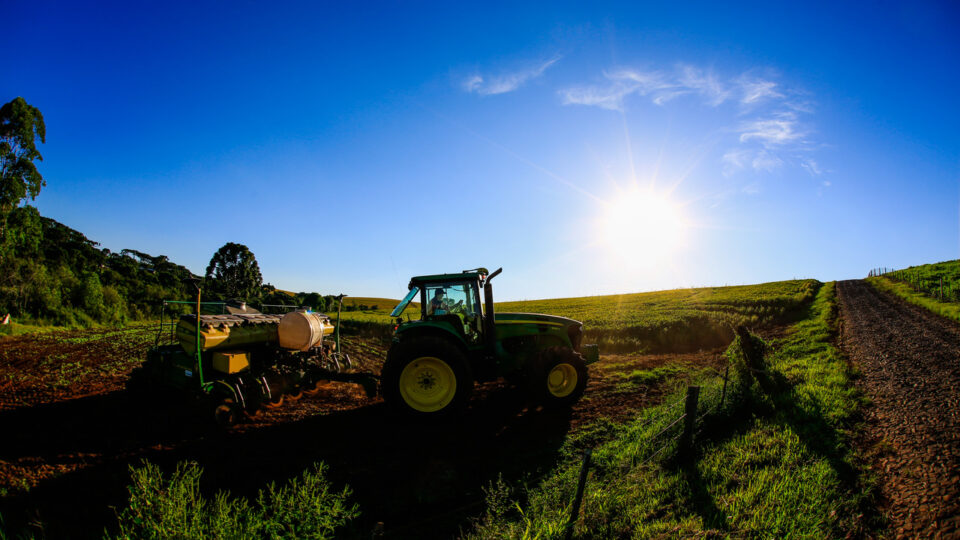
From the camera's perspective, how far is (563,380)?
7523 mm

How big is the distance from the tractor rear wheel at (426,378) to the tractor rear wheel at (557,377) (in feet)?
4.39

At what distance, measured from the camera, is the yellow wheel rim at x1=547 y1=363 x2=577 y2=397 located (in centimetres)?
741

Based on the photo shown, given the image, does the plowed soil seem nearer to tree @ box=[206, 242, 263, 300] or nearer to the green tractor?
the green tractor

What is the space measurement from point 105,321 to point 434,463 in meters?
31.7

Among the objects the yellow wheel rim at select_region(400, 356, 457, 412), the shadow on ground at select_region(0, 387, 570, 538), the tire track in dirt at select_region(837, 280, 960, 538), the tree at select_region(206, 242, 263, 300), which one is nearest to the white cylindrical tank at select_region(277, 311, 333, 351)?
the shadow on ground at select_region(0, 387, 570, 538)

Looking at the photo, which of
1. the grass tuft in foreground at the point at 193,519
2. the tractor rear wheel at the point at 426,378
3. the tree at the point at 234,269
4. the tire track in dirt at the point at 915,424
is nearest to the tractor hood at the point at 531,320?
the tractor rear wheel at the point at 426,378

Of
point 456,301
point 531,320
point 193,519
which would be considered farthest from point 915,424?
point 193,519

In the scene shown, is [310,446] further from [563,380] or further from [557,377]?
[563,380]

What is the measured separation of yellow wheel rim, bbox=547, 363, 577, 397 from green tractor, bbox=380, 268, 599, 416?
0.06 ft

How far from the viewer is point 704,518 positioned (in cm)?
363

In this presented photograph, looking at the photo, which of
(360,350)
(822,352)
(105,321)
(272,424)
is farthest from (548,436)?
(105,321)

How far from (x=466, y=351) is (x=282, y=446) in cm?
313

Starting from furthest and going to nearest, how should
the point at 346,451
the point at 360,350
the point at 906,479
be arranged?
1. the point at 360,350
2. the point at 346,451
3. the point at 906,479

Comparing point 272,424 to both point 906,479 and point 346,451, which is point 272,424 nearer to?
point 346,451
